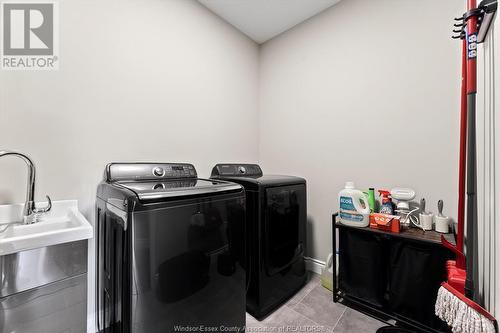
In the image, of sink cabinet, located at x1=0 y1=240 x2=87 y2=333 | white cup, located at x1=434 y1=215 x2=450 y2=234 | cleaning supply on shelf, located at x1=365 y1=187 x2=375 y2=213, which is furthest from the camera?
cleaning supply on shelf, located at x1=365 y1=187 x2=375 y2=213

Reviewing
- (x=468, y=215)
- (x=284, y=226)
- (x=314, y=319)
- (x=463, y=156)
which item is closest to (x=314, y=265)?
(x=314, y=319)

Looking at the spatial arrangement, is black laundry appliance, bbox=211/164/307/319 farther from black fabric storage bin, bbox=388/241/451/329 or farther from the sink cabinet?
the sink cabinet

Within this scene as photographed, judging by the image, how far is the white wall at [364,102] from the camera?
157cm

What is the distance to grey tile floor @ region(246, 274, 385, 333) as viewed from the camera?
4.88 feet

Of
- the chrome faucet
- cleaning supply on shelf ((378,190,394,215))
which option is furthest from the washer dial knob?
cleaning supply on shelf ((378,190,394,215))

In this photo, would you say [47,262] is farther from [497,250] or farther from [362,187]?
[362,187]

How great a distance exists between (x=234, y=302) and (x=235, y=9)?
260cm

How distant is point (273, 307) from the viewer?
169 cm

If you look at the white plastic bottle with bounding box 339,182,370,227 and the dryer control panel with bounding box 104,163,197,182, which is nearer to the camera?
the dryer control panel with bounding box 104,163,197,182

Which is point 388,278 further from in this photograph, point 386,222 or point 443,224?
point 443,224

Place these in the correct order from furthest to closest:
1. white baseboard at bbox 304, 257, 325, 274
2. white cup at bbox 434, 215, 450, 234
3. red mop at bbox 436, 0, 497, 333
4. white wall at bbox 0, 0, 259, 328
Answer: white baseboard at bbox 304, 257, 325, 274, white cup at bbox 434, 215, 450, 234, white wall at bbox 0, 0, 259, 328, red mop at bbox 436, 0, 497, 333

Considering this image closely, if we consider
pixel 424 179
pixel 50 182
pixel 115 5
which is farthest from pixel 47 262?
pixel 424 179

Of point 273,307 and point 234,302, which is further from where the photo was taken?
point 273,307

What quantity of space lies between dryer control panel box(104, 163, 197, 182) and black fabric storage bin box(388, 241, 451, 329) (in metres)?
1.64
